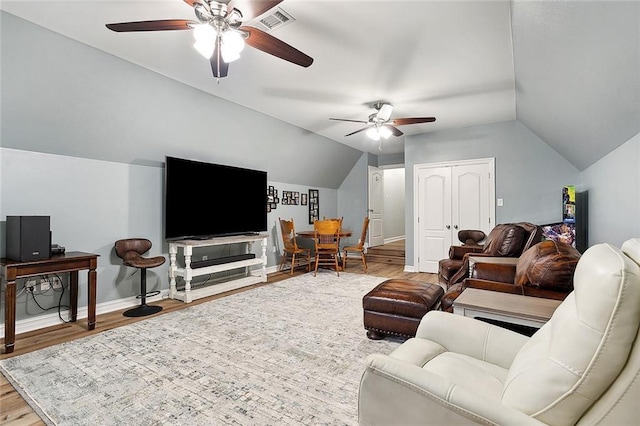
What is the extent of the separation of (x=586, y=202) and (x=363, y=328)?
3.58 meters

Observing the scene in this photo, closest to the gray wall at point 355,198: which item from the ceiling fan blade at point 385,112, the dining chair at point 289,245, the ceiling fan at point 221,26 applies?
the dining chair at point 289,245

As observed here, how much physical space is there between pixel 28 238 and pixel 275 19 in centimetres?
278

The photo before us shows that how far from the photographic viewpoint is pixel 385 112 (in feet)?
13.6

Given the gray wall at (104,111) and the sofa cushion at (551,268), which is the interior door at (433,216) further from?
the sofa cushion at (551,268)

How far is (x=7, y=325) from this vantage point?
8.25 ft

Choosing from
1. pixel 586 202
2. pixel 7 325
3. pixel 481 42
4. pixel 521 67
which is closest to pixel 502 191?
pixel 586 202

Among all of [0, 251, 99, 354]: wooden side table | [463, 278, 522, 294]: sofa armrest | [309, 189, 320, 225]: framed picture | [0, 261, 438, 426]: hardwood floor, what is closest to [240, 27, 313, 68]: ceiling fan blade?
[463, 278, 522, 294]: sofa armrest

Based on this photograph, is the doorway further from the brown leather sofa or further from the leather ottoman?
the brown leather sofa

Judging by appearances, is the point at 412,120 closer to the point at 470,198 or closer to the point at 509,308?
the point at 470,198

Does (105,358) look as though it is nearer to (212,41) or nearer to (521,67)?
(212,41)

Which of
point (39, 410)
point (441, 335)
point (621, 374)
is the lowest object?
point (39, 410)

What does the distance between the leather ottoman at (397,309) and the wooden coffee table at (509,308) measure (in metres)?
0.61

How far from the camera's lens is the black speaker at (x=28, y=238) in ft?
8.59

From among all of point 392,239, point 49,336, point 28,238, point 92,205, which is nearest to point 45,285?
point 49,336
